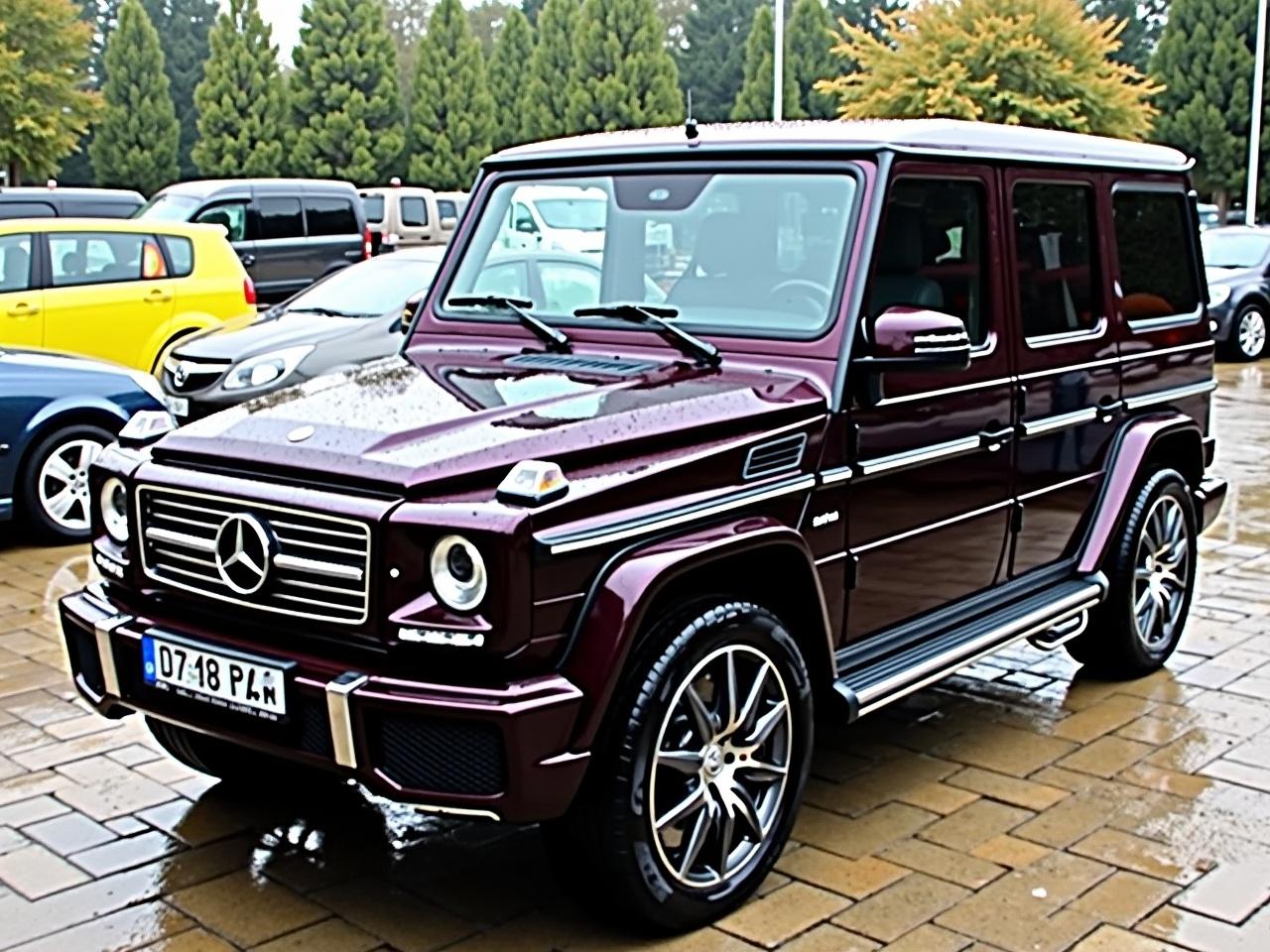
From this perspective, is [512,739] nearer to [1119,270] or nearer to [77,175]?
[1119,270]

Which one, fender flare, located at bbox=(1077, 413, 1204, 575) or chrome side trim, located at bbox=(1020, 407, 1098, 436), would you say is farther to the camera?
fender flare, located at bbox=(1077, 413, 1204, 575)

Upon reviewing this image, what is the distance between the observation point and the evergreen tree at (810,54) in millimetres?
53562

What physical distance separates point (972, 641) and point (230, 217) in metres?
14.6

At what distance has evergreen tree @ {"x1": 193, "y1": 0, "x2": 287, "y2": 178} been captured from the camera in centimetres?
4450

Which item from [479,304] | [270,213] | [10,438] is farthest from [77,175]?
[479,304]

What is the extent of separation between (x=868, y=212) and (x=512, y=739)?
2082mm

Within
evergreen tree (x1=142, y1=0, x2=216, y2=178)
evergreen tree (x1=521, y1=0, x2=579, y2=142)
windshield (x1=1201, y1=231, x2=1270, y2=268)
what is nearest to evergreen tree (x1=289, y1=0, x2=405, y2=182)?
evergreen tree (x1=521, y1=0, x2=579, y2=142)

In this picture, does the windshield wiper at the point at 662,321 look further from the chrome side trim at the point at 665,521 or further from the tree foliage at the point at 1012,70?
the tree foliage at the point at 1012,70

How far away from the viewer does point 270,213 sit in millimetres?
18047

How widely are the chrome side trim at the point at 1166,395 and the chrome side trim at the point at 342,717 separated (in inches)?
140

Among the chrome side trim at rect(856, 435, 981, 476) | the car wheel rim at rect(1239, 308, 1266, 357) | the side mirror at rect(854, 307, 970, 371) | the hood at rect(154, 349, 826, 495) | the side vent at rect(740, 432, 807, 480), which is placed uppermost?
the side mirror at rect(854, 307, 970, 371)

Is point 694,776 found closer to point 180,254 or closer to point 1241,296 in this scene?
point 180,254

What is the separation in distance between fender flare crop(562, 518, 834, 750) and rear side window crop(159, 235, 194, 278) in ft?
32.4

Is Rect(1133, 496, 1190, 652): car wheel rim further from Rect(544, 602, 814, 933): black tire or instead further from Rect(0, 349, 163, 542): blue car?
Rect(0, 349, 163, 542): blue car
